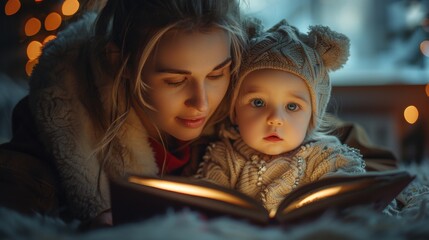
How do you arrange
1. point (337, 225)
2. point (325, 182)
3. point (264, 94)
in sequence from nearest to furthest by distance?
point (337, 225) < point (325, 182) < point (264, 94)

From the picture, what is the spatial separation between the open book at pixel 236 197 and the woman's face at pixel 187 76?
0.93 ft

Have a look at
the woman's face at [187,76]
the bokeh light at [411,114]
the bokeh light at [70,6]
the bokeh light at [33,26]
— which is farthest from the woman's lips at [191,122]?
the bokeh light at [411,114]

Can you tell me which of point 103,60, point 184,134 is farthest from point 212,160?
point 103,60

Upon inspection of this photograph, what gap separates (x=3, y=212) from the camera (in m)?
0.77

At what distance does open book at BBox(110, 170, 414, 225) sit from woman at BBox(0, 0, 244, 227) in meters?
0.25

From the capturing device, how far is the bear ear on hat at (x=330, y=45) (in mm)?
Answer: 1039

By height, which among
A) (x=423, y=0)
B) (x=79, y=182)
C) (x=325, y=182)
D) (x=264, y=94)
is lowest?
(x=79, y=182)

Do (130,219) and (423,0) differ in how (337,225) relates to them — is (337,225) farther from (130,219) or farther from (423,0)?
(423,0)

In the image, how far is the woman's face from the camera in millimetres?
972

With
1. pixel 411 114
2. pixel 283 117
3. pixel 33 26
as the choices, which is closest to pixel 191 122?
pixel 283 117

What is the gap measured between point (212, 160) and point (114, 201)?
39cm

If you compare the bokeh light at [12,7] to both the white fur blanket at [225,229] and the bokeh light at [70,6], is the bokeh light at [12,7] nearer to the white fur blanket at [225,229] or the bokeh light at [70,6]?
the bokeh light at [70,6]

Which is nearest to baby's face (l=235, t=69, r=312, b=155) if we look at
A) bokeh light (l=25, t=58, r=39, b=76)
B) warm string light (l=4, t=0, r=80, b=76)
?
bokeh light (l=25, t=58, r=39, b=76)

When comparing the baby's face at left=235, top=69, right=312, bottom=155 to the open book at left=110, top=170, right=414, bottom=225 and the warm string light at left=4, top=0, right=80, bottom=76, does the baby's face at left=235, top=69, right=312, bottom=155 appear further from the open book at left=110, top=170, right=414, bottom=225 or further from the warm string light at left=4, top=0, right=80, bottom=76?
the warm string light at left=4, top=0, right=80, bottom=76
